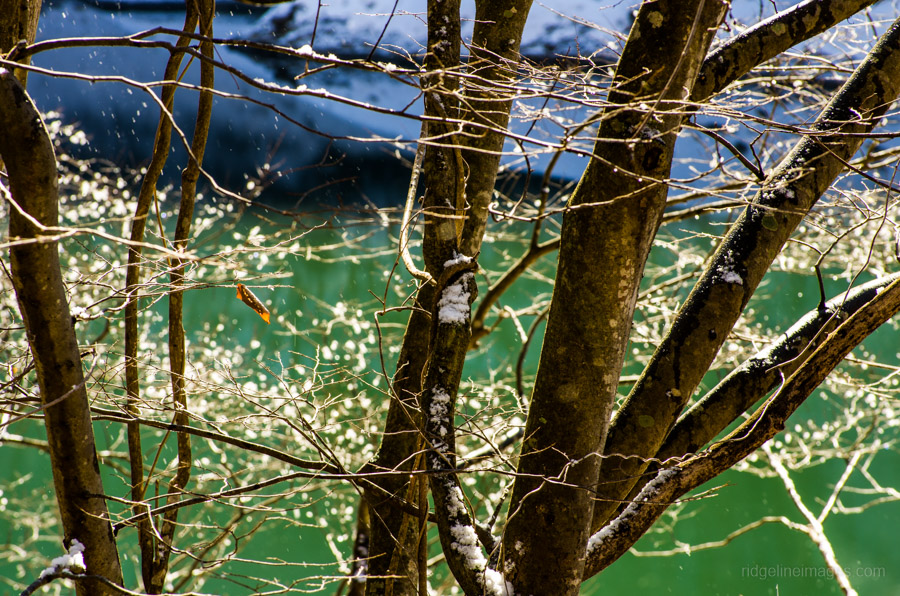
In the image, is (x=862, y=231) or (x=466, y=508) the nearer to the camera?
(x=466, y=508)

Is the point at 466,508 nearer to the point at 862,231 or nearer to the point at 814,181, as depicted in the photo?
the point at 814,181

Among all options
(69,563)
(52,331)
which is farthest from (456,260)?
(69,563)

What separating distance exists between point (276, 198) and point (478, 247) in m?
11.5

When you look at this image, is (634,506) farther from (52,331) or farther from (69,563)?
(52,331)

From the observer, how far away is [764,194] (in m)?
2.12

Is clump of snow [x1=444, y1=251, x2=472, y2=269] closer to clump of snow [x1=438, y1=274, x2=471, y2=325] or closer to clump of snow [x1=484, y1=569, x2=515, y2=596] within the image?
clump of snow [x1=438, y1=274, x2=471, y2=325]

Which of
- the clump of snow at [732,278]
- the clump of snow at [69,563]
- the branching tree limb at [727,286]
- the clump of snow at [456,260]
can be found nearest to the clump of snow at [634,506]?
the branching tree limb at [727,286]

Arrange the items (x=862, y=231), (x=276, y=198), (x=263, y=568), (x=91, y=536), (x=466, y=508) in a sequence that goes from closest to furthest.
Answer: (x=91, y=536) → (x=466, y=508) → (x=862, y=231) → (x=263, y=568) → (x=276, y=198)

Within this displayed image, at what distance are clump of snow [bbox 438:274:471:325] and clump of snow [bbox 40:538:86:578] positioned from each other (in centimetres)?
112

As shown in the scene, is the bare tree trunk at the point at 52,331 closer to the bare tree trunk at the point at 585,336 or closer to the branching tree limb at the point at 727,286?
the bare tree trunk at the point at 585,336

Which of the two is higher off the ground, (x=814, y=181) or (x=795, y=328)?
(x=814, y=181)

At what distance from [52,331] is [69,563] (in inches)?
22.6

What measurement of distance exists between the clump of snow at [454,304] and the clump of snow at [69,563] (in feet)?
3.67

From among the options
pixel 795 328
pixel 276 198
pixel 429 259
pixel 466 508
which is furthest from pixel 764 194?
pixel 276 198
